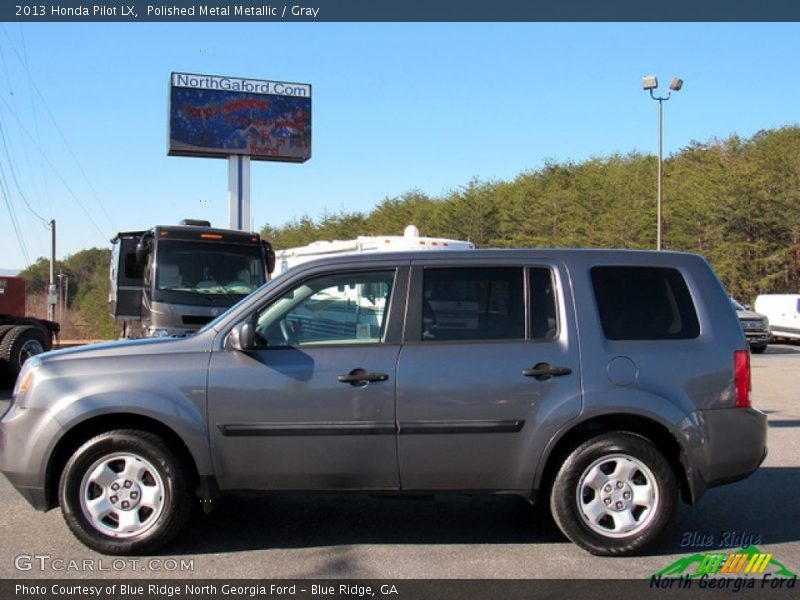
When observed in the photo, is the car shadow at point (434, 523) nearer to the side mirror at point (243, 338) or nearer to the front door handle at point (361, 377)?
the front door handle at point (361, 377)

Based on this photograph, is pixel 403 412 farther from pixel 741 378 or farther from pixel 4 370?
pixel 4 370

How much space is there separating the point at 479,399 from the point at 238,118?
29.6 metres

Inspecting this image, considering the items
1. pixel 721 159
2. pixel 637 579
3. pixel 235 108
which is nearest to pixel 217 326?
pixel 637 579

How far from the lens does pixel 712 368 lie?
497 cm

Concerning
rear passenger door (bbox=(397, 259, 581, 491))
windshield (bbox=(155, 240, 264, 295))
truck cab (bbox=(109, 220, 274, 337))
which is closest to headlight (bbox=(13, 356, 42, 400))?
rear passenger door (bbox=(397, 259, 581, 491))

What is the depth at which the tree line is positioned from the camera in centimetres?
3650

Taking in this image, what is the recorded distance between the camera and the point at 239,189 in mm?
33000

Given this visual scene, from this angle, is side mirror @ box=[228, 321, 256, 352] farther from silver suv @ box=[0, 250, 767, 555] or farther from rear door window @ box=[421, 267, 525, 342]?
rear door window @ box=[421, 267, 525, 342]

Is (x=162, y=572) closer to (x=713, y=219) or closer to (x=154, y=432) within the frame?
(x=154, y=432)

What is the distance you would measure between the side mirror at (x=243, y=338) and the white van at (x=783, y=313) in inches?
1003

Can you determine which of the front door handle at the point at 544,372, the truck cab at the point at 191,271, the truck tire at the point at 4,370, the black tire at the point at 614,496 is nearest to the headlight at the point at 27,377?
the front door handle at the point at 544,372

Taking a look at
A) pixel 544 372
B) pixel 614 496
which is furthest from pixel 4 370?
pixel 614 496

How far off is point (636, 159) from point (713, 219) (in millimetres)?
12064

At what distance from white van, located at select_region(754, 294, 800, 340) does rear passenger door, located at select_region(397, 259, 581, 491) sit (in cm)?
2449
